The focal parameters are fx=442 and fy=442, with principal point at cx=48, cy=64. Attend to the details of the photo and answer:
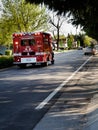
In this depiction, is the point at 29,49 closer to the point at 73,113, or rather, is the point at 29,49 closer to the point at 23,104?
the point at 23,104

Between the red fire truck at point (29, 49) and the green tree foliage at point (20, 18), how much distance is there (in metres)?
30.8

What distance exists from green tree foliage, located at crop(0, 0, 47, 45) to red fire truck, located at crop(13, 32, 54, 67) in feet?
101

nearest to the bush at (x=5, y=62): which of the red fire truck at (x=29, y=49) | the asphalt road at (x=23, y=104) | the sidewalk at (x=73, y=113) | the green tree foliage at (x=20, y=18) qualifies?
the red fire truck at (x=29, y=49)

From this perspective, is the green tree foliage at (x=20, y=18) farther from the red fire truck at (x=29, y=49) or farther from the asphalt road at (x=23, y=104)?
the asphalt road at (x=23, y=104)

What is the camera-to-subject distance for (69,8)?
13.1 m

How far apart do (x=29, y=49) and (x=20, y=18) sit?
3265cm

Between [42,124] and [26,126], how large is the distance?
385 mm

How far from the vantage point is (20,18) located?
6531 centimetres

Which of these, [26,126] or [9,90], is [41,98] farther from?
[26,126]

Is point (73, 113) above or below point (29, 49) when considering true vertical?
below

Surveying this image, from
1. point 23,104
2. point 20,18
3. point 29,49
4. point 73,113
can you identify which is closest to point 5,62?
point 29,49

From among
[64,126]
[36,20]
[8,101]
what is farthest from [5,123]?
[36,20]

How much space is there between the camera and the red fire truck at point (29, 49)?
33.0 meters

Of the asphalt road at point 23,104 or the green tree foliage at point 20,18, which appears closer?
the asphalt road at point 23,104
